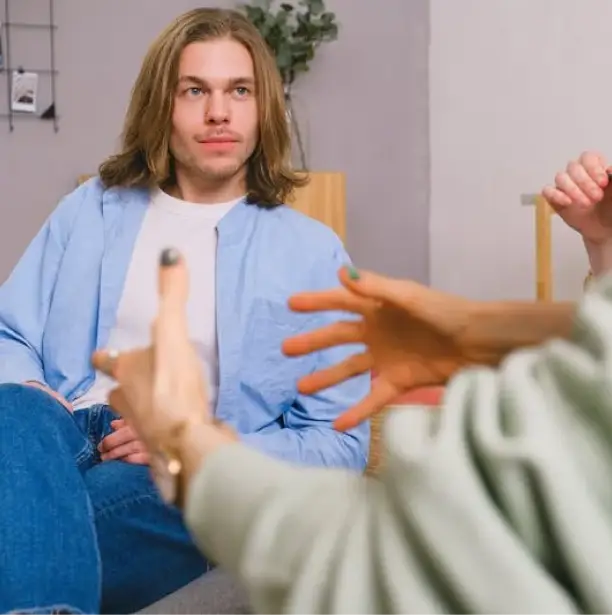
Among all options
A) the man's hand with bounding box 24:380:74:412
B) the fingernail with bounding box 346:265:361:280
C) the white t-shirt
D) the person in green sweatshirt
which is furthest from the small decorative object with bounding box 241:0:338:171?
the person in green sweatshirt

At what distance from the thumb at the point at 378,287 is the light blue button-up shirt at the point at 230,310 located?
612 millimetres

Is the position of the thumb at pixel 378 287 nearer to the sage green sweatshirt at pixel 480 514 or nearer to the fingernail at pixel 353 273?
the fingernail at pixel 353 273

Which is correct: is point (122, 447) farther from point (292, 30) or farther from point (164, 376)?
point (292, 30)

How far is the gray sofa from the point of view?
0.92 metres

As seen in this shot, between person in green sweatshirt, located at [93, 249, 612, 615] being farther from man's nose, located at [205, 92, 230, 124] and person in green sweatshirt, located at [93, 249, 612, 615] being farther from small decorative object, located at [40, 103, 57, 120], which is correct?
small decorative object, located at [40, 103, 57, 120]

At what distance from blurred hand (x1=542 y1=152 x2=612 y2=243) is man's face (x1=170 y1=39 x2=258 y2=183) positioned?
1.80ft

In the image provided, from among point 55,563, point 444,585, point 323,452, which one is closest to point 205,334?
point 323,452

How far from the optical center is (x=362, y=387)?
131cm

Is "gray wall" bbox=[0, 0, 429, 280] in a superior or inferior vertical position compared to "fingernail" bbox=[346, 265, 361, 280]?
superior

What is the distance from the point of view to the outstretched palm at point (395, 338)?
1.90 ft

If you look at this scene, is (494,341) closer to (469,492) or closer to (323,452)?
(469,492)

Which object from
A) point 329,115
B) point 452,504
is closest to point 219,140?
point 452,504

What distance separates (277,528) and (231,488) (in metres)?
0.04

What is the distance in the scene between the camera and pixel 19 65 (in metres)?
2.42
